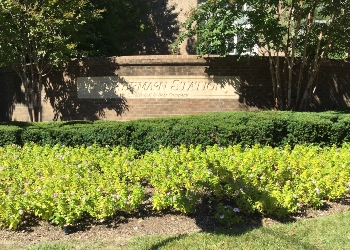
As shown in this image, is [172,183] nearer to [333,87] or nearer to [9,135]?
[9,135]

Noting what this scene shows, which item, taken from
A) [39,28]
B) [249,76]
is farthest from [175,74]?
[39,28]

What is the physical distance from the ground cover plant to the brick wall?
471 cm

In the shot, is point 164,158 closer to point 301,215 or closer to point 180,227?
point 180,227

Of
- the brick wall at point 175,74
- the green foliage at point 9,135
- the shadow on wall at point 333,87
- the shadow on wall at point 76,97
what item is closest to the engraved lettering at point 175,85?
the brick wall at point 175,74

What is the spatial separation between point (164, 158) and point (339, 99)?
806 cm

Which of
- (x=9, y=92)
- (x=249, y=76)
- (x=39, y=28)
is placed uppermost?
(x=39, y=28)

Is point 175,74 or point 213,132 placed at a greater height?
point 175,74

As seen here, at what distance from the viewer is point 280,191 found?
4973 millimetres

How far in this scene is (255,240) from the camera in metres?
4.11

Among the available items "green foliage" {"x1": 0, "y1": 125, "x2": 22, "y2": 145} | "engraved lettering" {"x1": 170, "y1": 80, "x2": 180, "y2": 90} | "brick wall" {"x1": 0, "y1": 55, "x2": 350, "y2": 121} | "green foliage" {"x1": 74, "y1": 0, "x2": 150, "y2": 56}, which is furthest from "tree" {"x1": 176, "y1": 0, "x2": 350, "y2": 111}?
"green foliage" {"x1": 0, "y1": 125, "x2": 22, "y2": 145}

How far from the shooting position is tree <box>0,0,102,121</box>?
32.3ft

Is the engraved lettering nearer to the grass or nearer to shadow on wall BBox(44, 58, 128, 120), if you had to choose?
shadow on wall BBox(44, 58, 128, 120)

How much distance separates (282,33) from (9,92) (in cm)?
943

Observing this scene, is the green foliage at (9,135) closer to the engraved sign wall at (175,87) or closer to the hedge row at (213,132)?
the hedge row at (213,132)
